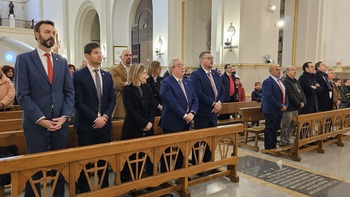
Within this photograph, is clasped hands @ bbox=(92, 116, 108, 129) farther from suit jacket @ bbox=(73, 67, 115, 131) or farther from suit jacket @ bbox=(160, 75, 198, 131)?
suit jacket @ bbox=(160, 75, 198, 131)

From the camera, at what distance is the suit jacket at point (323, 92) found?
5223 millimetres

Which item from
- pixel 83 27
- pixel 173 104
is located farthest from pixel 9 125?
pixel 83 27

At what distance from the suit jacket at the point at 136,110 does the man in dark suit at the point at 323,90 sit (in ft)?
11.8

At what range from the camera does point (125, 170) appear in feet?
10.2

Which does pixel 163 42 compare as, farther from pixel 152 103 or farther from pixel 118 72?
pixel 152 103

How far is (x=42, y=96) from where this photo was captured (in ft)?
7.67

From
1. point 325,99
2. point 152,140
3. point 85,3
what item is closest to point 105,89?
point 152,140

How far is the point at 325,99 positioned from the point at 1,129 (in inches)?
208

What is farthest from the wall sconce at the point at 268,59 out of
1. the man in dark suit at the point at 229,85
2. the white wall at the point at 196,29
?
the white wall at the point at 196,29

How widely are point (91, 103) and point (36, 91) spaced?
59cm

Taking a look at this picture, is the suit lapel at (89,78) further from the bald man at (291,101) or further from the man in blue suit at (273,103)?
the bald man at (291,101)

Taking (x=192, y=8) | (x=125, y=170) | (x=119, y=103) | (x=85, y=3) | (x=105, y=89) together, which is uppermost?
(x=85, y=3)

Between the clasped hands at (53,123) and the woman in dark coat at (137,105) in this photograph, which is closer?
the clasped hands at (53,123)

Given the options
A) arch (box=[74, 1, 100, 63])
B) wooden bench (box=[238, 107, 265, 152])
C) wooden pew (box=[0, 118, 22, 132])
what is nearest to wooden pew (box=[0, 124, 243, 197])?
wooden pew (box=[0, 118, 22, 132])
